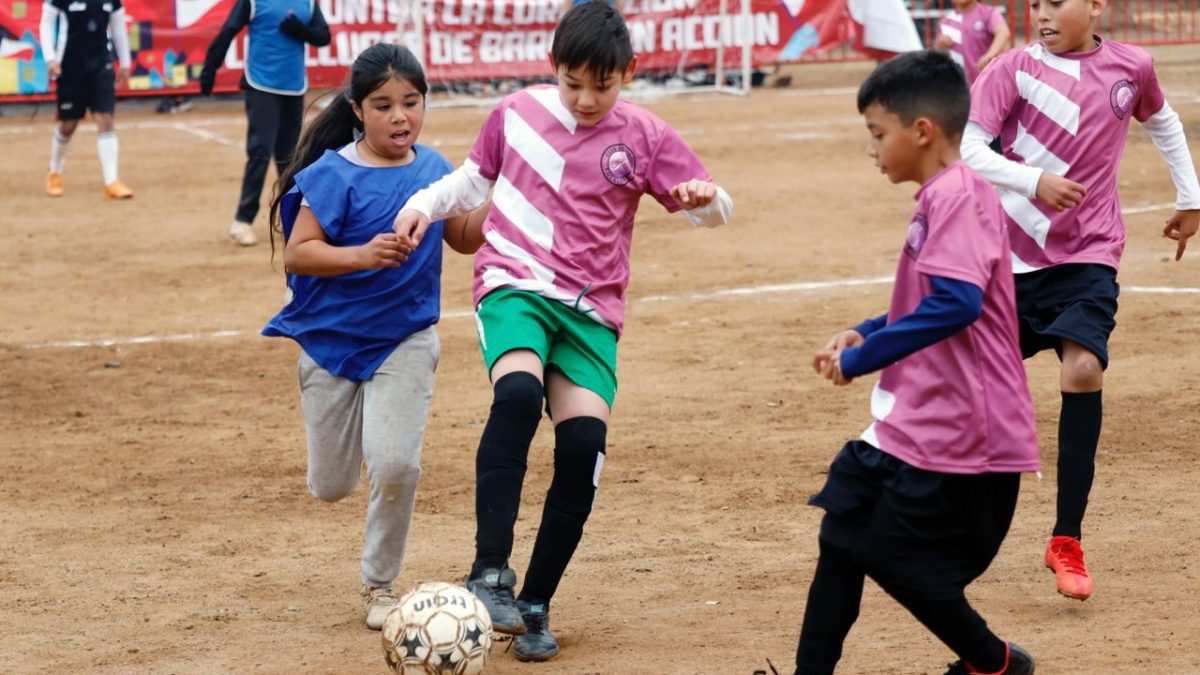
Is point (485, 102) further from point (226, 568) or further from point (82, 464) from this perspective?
point (226, 568)

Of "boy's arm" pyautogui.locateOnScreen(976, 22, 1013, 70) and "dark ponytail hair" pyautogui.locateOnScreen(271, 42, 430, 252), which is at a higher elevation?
"dark ponytail hair" pyautogui.locateOnScreen(271, 42, 430, 252)

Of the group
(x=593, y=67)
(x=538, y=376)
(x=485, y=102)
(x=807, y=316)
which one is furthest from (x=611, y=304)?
(x=485, y=102)

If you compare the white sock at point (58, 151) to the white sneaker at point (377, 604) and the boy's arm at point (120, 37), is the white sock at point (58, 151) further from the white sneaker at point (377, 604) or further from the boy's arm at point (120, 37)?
the white sneaker at point (377, 604)

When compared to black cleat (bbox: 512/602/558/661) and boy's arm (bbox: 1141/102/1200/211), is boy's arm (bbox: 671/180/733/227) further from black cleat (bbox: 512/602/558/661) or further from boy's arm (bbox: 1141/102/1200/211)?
boy's arm (bbox: 1141/102/1200/211)

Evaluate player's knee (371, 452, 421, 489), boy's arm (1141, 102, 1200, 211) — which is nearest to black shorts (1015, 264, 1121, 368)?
boy's arm (1141, 102, 1200, 211)

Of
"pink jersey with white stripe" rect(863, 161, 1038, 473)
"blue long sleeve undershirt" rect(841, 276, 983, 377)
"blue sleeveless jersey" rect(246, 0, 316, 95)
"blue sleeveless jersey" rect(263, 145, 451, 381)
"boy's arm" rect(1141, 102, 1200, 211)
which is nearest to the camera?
"blue long sleeve undershirt" rect(841, 276, 983, 377)

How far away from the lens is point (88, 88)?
1426 centimetres

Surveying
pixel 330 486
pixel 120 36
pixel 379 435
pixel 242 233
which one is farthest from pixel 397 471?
pixel 120 36

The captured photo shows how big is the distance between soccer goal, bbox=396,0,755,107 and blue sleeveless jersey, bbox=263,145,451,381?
14.5 m

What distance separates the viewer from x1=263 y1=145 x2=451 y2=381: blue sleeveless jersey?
16.7 feet

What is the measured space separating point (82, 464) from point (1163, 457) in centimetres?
468

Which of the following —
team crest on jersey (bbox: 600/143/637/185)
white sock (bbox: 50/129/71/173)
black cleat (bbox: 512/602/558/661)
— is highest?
team crest on jersey (bbox: 600/143/637/185)

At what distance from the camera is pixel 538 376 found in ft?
15.8

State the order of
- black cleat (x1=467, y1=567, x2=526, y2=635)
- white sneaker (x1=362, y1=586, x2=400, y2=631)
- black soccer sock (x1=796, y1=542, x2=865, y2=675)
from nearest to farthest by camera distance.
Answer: black soccer sock (x1=796, y1=542, x2=865, y2=675) → black cleat (x1=467, y1=567, x2=526, y2=635) → white sneaker (x1=362, y1=586, x2=400, y2=631)
